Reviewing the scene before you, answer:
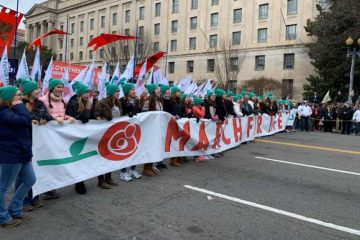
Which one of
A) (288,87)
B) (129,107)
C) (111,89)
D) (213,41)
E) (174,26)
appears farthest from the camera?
(174,26)

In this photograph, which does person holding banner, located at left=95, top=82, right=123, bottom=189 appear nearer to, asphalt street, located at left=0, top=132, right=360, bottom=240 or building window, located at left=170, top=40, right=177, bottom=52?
asphalt street, located at left=0, top=132, right=360, bottom=240

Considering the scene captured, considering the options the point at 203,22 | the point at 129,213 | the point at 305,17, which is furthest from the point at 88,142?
the point at 203,22

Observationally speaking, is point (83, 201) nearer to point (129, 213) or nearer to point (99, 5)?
point (129, 213)

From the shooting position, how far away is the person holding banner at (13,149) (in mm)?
4406

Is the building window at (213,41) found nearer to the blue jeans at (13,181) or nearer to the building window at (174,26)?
the building window at (174,26)

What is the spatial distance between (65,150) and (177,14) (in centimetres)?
6063

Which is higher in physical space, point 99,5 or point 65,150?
point 99,5

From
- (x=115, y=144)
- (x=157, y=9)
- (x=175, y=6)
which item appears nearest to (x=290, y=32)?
(x=175, y=6)

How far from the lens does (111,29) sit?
76.2 m

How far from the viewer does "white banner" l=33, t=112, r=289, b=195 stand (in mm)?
5535

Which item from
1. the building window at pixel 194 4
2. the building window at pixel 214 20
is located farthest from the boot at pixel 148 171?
the building window at pixel 194 4

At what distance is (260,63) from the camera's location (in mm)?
52938

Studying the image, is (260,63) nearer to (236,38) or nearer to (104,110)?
(236,38)

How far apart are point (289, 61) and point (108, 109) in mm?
46430
